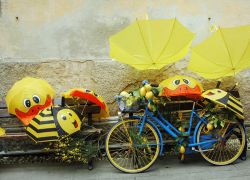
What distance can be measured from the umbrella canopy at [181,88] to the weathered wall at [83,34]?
80 cm

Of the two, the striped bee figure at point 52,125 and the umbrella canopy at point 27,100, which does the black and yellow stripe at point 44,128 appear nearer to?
the striped bee figure at point 52,125

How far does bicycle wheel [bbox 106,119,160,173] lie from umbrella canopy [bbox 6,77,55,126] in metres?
1.20

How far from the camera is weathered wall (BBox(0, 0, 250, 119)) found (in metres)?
7.45

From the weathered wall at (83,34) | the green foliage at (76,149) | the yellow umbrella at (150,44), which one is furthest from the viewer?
the weathered wall at (83,34)

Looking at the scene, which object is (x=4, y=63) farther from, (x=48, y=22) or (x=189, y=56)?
(x=189, y=56)

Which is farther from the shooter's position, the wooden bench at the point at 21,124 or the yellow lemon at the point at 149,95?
the wooden bench at the point at 21,124

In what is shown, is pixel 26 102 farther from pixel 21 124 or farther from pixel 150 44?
pixel 150 44

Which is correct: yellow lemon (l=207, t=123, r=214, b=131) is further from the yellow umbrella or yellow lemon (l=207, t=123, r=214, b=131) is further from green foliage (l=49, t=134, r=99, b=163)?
green foliage (l=49, t=134, r=99, b=163)

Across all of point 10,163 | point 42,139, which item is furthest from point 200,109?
point 10,163

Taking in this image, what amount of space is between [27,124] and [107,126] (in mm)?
1361

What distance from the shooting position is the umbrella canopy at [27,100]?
679cm

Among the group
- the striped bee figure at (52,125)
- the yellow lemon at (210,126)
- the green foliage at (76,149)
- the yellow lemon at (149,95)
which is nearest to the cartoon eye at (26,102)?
the striped bee figure at (52,125)

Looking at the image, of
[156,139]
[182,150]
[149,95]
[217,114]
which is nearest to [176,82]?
[149,95]

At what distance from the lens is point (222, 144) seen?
271 inches
